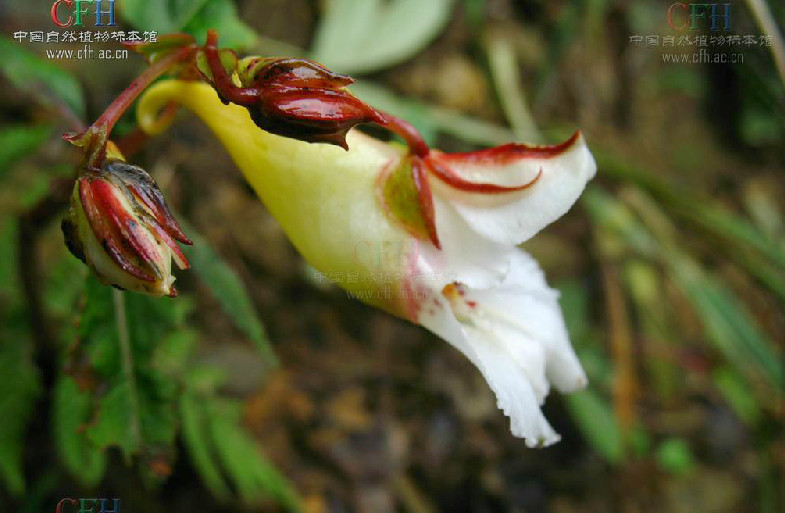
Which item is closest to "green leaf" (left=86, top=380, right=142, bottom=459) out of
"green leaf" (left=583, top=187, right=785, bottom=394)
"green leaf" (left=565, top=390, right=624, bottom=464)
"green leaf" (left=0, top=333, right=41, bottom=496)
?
"green leaf" (left=0, top=333, right=41, bottom=496)

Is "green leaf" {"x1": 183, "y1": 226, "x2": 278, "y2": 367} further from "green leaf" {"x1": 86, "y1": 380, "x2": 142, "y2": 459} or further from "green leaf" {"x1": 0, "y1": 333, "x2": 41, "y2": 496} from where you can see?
"green leaf" {"x1": 0, "y1": 333, "x2": 41, "y2": 496}

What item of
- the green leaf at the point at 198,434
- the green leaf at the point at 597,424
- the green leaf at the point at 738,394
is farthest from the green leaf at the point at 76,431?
the green leaf at the point at 738,394

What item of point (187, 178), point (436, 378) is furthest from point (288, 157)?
point (436, 378)
